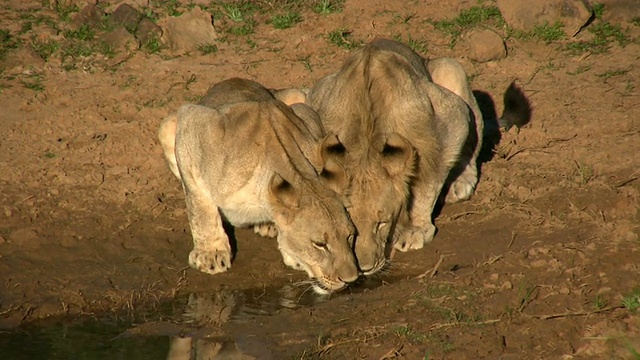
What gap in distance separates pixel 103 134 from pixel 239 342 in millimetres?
3626

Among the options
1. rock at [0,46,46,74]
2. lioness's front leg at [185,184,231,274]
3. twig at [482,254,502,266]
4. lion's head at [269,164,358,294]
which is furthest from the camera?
rock at [0,46,46,74]

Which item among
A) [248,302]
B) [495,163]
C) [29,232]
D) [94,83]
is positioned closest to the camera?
[248,302]

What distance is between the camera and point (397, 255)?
8727 millimetres

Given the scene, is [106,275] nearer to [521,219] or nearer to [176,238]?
[176,238]

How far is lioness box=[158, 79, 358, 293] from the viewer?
24.9ft

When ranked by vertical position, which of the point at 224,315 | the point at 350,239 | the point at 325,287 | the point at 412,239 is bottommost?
the point at 224,315

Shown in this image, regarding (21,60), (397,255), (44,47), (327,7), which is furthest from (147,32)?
(397,255)

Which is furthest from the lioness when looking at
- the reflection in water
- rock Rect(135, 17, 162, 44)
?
rock Rect(135, 17, 162, 44)

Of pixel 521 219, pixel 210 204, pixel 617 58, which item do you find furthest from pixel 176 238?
pixel 617 58

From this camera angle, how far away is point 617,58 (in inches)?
455

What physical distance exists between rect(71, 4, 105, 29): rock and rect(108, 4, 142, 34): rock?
5.7 inches

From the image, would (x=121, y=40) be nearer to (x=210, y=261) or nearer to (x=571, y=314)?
(x=210, y=261)

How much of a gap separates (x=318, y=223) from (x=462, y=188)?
225cm

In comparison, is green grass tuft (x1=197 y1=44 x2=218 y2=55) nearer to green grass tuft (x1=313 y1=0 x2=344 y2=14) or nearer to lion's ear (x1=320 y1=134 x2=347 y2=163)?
green grass tuft (x1=313 y1=0 x2=344 y2=14)
